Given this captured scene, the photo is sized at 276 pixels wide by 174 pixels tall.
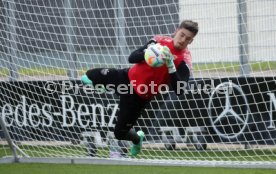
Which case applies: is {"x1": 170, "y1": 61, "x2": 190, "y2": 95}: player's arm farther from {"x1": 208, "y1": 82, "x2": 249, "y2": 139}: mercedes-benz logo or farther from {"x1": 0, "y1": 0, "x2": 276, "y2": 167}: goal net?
{"x1": 208, "y1": 82, "x2": 249, "y2": 139}: mercedes-benz logo

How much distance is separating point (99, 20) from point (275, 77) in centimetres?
246

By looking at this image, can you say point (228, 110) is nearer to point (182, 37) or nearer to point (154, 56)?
point (182, 37)

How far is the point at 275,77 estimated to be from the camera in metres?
9.04

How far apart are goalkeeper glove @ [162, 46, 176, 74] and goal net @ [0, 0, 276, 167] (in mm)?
2801

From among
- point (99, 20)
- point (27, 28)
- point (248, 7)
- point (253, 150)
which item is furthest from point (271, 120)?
point (27, 28)

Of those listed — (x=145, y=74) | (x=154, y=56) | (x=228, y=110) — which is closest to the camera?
(x=154, y=56)

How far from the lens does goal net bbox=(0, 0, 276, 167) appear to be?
9.21 m

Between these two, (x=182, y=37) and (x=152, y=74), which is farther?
(x=152, y=74)

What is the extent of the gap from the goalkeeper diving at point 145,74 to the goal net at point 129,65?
6.67 ft

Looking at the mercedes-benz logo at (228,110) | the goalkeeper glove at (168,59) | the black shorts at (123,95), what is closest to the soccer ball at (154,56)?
the goalkeeper glove at (168,59)

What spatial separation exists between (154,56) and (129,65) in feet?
11.2

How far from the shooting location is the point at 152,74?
22.1 feet

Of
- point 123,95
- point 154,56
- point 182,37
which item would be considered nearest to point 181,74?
point 182,37

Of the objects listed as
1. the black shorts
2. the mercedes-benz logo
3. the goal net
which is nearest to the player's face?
the black shorts
